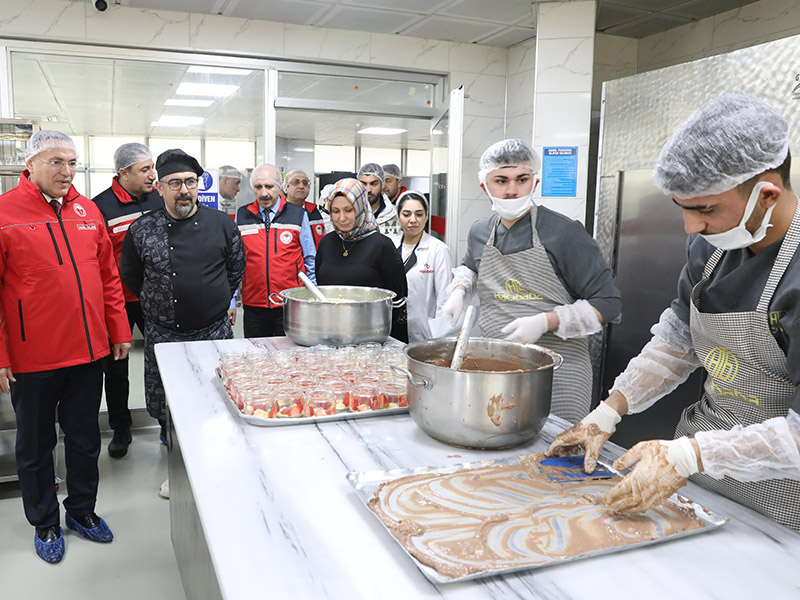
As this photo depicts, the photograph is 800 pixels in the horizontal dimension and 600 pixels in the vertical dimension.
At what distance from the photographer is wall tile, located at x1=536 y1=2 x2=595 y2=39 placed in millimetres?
4160

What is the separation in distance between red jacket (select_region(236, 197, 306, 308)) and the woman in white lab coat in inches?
26.8

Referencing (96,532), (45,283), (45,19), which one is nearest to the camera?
(45,283)

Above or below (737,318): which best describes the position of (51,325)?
below

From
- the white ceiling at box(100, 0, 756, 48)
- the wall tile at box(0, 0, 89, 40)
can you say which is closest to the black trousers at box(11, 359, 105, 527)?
the wall tile at box(0, 0, 89, 40)

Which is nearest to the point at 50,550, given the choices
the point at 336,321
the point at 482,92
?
the point at 336,321

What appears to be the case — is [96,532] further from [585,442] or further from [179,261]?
[585,442]

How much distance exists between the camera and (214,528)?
3.41 feet

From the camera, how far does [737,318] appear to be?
1209 mm

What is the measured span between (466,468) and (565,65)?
3.71m

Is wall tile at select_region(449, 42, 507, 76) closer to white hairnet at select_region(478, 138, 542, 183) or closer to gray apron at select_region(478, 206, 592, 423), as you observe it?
white hairnet at select_region(478, 138, 542, 183)

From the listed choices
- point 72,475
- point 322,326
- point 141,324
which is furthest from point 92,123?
point 322,326

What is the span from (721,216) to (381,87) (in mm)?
4259

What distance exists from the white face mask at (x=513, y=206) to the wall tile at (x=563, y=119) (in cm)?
235

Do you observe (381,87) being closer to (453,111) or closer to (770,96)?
(453,111)
